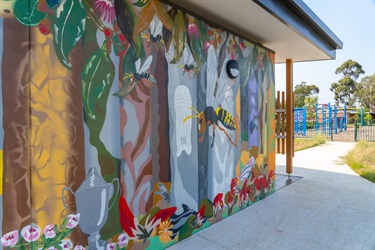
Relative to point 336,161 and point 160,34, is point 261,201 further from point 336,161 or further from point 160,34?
point 336,161

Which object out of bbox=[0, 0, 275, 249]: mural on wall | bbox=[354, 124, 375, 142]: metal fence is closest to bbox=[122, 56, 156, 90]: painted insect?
bbox=[0, 0, 275, 249]: mural on wall

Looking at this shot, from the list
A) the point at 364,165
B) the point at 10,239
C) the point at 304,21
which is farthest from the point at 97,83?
the point at 364,165

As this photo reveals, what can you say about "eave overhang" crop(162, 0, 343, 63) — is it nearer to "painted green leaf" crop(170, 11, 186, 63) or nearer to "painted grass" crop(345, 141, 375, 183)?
"painted green leaf" crop(170, 11, 186, 63)

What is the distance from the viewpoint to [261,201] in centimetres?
435

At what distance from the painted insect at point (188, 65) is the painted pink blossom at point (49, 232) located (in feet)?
6.45

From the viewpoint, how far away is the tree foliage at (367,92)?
1676 inches

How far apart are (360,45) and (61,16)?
32.3m

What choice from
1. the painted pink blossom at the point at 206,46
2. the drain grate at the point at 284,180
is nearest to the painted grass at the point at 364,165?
the drain grate at the point at 284,180

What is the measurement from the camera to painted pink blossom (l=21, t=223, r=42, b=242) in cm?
176

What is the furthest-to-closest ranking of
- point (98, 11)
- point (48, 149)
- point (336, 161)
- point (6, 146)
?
point (336, 161) → point (98, 11) → point (48, 149) → point (6, 146)

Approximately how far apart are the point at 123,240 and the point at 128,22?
6.62ft

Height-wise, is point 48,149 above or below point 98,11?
below

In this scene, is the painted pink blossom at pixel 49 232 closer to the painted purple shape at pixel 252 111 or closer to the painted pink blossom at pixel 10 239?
the painted pink blossom at pixel 10 239

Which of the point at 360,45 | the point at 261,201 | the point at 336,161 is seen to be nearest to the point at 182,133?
the point at 261,201
